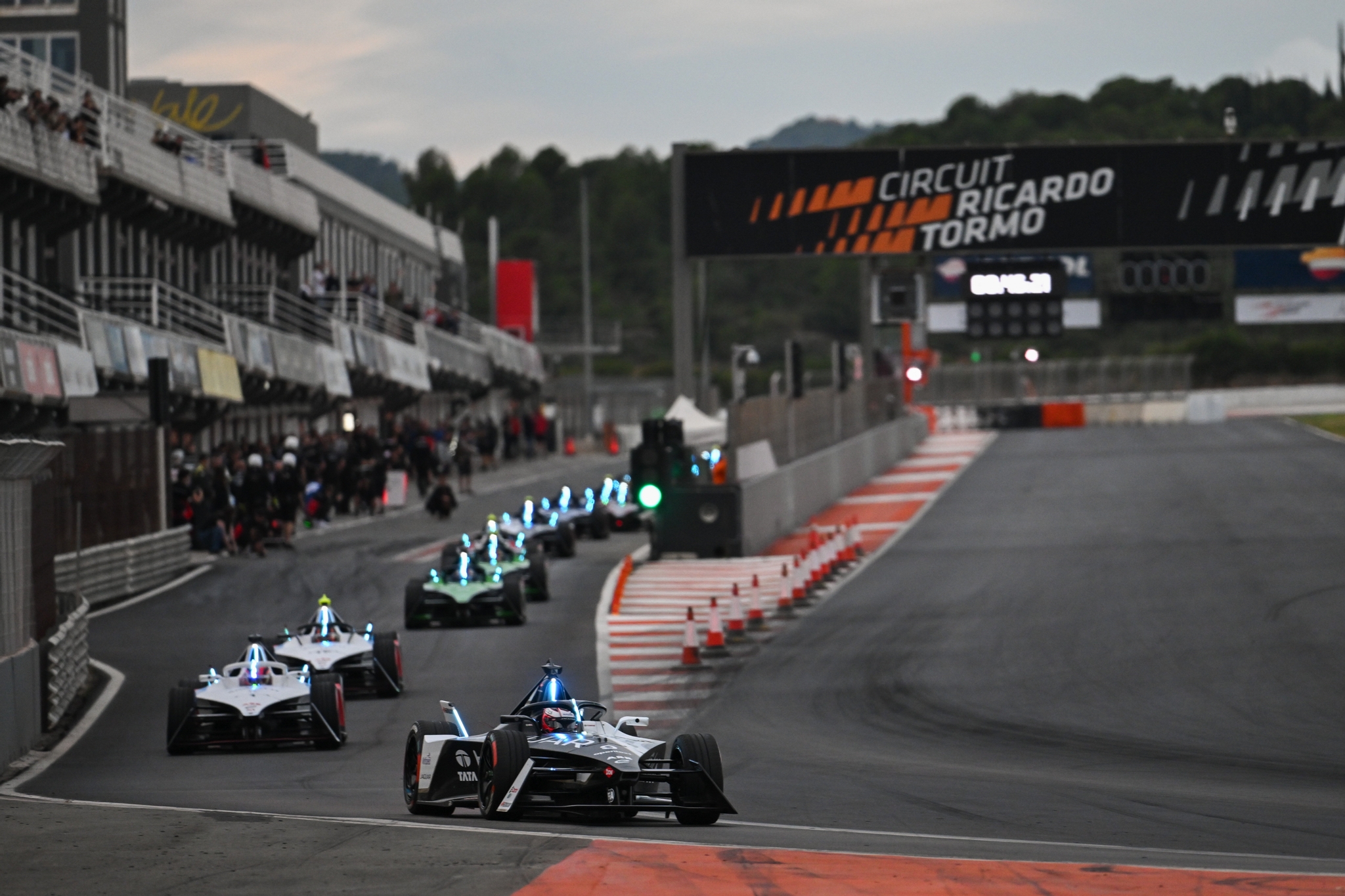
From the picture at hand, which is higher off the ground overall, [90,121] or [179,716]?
[90,121]

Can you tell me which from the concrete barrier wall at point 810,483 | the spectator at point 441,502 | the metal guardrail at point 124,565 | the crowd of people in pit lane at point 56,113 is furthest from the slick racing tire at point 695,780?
the spectator at point 441,502

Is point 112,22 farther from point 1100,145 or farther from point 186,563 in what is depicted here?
point 1100,145

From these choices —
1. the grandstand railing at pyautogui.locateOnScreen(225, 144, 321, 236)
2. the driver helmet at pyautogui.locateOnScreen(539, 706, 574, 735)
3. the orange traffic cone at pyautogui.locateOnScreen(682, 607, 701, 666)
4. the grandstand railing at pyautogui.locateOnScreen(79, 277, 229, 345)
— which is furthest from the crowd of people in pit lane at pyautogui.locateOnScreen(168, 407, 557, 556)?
the driver helmet at pyautogui.locateOnScreen(539, 706, 574, 735)

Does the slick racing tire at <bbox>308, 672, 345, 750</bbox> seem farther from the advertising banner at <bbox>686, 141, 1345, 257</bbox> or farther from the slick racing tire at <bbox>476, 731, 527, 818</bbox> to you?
the advertising banner at <bbox>686, 141, 1345, 257</bbox>

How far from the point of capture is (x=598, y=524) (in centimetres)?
3491

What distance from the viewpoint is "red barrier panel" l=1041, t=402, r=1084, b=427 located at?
71375mm

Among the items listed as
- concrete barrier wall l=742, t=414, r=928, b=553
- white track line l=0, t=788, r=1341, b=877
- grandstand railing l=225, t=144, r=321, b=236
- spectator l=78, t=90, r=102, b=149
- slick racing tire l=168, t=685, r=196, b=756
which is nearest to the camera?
white track line l=0, t=788, r=1341, b=877

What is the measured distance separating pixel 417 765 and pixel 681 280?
73.5 feet

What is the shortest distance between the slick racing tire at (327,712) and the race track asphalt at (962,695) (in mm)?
304

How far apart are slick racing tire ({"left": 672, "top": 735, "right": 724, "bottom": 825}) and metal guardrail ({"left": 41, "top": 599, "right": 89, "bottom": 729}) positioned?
25.8 feet

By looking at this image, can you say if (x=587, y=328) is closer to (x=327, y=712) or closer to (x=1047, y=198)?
(x=1047, y=198)

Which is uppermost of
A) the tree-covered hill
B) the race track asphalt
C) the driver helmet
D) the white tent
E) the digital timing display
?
the tree-covered hill

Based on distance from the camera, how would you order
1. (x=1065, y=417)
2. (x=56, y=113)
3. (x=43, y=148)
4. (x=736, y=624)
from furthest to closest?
1. (x=1065, y=417)
2. (x=56, y=113)
3. (x=43, y=148)
4. (x=736, y=624)

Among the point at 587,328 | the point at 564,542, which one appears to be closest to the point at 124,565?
the point at 564,542
